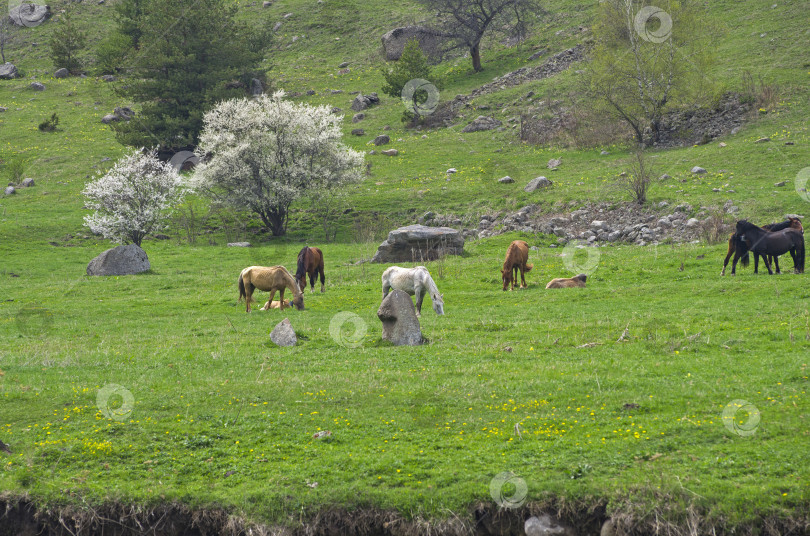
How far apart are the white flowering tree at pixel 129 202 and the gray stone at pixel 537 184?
2448 centimetres

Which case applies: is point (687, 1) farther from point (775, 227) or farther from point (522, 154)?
point (775, 227)

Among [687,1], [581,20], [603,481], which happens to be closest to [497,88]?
[581,20]

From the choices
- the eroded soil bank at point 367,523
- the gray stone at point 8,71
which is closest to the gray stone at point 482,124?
the eroded soil bank at point 367,523

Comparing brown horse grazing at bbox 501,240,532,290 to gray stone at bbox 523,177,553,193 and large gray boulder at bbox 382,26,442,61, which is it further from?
large gray boulder at bbox 382,26,442,61

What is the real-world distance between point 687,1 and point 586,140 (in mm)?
12996

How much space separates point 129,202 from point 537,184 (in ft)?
89.5

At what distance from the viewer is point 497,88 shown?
6931cm

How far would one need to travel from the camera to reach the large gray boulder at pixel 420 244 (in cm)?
3719

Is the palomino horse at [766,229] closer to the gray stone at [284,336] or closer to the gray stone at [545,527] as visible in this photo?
the gray stone at [284,336]

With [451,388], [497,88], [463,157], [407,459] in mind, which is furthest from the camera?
[497,88]

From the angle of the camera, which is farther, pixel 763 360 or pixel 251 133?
pixel 251 133

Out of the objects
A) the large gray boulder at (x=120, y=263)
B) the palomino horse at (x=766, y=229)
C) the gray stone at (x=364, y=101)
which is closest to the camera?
the palomino horse at (x=766, y=229)

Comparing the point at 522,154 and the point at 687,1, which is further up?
the point at 687,1

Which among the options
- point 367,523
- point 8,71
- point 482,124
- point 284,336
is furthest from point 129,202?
point 8,71
